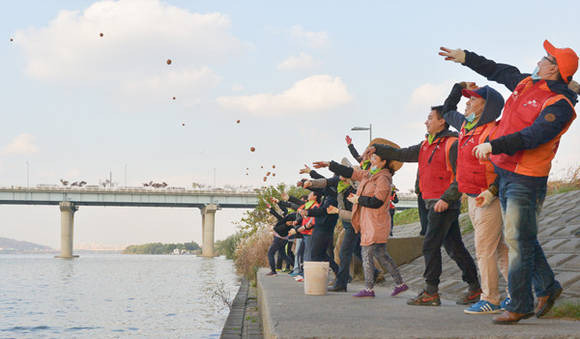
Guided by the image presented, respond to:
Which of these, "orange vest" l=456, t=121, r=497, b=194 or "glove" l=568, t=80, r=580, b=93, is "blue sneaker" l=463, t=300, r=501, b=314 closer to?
"orange vest" l=456, t=121, r=497, b=194

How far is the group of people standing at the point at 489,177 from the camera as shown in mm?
4840

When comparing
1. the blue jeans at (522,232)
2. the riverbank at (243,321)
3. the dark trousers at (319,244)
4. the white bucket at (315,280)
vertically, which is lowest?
the riverbank at (243,321)

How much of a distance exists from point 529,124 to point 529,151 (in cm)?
22

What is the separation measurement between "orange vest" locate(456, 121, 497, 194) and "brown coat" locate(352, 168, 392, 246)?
174cm

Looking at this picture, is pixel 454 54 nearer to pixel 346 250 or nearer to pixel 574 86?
pixel 574 86

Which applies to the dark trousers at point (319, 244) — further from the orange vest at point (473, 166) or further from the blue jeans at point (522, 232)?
the blue jeans at point (522, 232)

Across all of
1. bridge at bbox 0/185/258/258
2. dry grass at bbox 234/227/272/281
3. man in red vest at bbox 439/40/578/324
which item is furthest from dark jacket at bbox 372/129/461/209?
bridge at bbox 0/185/258/258

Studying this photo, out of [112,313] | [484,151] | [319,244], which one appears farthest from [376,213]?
[112,313]

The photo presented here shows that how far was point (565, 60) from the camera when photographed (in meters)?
4.84

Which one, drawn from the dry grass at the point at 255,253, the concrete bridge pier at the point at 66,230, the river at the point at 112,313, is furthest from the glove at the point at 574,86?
the concrete bridge pier at the point at 66,230

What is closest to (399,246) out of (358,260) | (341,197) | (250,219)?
(358,260)

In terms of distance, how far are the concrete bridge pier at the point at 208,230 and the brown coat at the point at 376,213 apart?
68.2 metres

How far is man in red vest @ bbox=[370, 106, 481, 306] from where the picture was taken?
21.2 feet

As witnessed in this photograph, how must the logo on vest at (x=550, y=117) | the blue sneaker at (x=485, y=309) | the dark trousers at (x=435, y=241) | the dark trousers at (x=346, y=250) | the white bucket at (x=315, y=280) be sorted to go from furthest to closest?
the dark trousers at (x=346, y=250) → the white bucket at (x=315, y=280) → the dark trousers at (x=435, y=241) → the blue sneaker at (x=485, y=309) → the logo on vest at (x=550, y=117)
